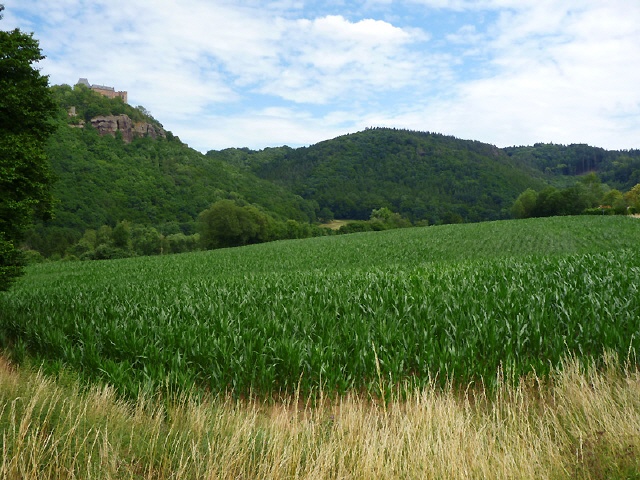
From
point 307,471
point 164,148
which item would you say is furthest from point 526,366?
point 164,148

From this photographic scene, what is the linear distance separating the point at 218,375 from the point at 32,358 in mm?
3518

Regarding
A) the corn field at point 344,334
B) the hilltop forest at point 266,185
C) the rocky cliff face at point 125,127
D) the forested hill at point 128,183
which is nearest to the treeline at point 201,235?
the hilltop forest at point 266,185

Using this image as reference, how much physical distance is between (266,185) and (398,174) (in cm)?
5116

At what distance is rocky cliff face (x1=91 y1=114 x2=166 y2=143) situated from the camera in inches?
3454

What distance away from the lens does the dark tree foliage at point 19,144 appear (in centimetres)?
766

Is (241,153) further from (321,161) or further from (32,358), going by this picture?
(32,358)

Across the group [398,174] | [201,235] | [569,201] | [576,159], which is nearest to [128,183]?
[201,235]

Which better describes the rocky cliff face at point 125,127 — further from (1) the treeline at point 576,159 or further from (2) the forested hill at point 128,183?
(1) the treeline at point 576,159

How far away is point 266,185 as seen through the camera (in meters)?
114

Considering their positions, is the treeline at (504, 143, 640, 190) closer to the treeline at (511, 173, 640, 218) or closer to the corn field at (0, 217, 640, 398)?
the treeline at (511, 173, 640, 218)

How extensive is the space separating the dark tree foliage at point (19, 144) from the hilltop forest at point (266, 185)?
5.31m

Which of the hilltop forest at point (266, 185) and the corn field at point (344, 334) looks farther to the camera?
the hilltop forest at point (266, 185)

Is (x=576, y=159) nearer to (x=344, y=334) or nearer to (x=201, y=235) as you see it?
(x=201, y=235)

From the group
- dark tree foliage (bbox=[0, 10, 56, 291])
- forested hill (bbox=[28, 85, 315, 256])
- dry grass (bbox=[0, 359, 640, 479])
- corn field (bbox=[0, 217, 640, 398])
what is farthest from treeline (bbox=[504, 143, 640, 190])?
dark tree foliage (bbox=[0, 10, 56, 291])
